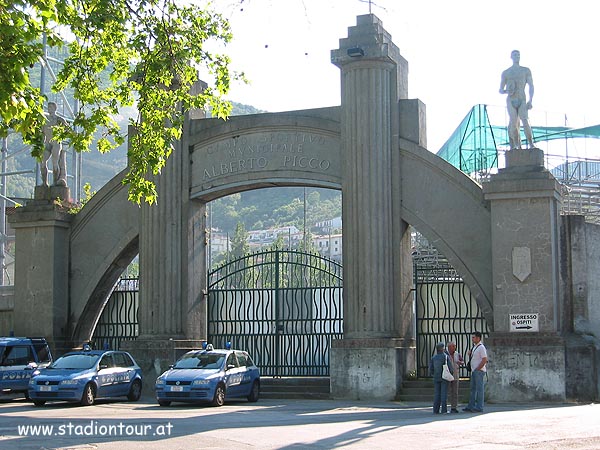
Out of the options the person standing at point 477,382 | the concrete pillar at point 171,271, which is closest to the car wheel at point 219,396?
the concrete pillar at point 171,271

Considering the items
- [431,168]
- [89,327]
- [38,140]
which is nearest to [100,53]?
[38,140]

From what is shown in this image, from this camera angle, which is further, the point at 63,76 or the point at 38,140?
the point at 63,76

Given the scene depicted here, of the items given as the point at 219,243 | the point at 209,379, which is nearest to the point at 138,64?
the point at 209,379

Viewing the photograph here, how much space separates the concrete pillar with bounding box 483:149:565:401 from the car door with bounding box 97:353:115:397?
9123mm

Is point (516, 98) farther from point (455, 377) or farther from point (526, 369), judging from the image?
point (455, 377)

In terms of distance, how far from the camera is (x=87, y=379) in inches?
893

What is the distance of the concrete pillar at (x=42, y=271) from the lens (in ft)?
91.0

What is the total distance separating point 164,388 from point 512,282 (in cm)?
850

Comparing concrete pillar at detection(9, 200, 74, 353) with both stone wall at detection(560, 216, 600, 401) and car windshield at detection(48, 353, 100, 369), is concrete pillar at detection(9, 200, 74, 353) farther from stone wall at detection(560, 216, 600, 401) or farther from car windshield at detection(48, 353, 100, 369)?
stone wall at detection(560, 216, 600, 401)

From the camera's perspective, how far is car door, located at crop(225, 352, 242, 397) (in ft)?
74.3

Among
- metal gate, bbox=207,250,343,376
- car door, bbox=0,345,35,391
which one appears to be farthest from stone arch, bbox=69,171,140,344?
car door, bbox=0,345,35,391

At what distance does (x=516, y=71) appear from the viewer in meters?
24.0

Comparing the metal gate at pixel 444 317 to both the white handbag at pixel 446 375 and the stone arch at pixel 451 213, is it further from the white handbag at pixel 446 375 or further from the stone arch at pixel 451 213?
the white handbag at pixel 446 375

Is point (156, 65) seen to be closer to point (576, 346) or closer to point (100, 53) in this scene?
point (100, 53)
